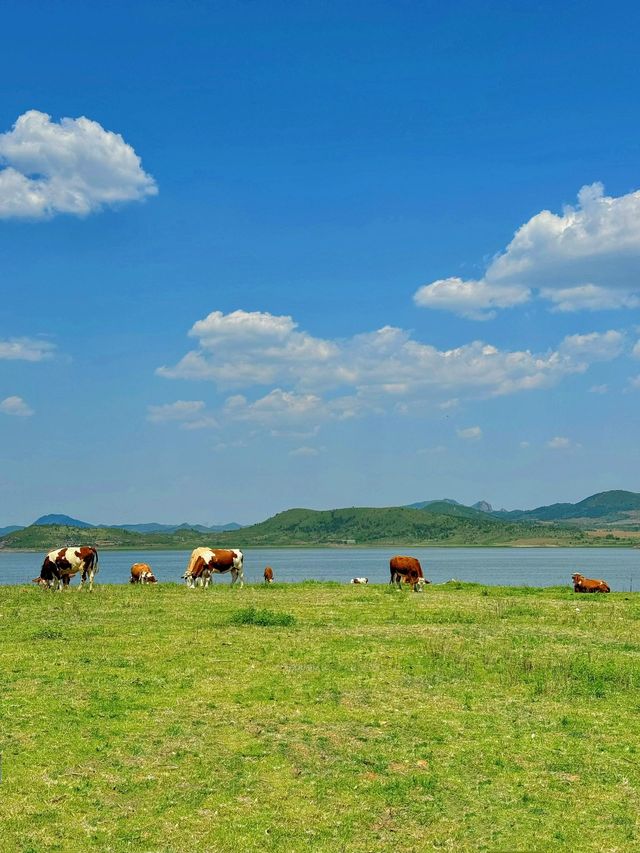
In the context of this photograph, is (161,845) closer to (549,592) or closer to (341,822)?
(341,822)

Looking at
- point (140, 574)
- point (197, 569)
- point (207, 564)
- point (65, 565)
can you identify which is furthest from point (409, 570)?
point (65, 565)

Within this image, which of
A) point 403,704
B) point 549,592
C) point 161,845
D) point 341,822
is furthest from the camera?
point 549,592

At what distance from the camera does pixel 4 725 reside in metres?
15.7

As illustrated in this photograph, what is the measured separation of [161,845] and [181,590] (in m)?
30.5

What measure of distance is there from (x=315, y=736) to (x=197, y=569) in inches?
1190

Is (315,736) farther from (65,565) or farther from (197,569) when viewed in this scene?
(197,569)

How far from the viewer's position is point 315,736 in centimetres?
1534

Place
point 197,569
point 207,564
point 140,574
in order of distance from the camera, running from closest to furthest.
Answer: point 197,569 < point 207,564 < point 140,574

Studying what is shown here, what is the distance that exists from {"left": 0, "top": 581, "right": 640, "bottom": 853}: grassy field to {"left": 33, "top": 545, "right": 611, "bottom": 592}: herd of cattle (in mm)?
11499

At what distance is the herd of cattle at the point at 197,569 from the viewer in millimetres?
39469

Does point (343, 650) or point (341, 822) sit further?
point (343, 650)

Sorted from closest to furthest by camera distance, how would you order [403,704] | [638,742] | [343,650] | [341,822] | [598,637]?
[341,822], [638,742], [403,704], [343,650], [598,637]

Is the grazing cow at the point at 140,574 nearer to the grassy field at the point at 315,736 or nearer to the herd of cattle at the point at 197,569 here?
the herd of cattle at the point at 197,569

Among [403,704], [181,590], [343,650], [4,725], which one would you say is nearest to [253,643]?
[343,650]
